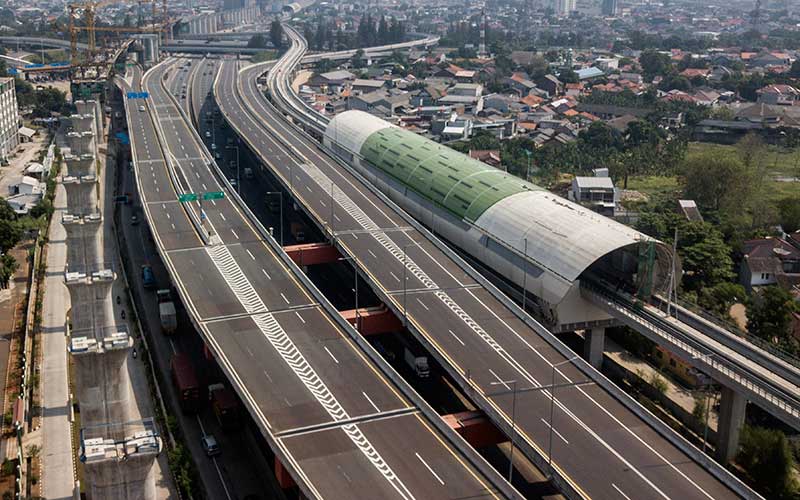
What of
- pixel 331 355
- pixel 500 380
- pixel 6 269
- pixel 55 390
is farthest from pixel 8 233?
pixel 500 380

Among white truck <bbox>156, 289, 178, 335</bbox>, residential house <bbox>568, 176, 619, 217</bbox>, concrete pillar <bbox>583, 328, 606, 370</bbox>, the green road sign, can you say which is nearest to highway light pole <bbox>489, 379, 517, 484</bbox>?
concrete pillar <bbox>583, 328, 606, 370</bbox>

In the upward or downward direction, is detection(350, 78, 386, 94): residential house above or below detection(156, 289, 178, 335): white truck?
above

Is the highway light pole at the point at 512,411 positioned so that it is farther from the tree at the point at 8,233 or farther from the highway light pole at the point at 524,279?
the tree at the point at 8,233

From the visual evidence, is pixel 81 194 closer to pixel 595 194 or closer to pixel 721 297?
pixel 721 297

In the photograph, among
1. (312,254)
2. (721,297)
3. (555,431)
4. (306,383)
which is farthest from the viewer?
(312,254)

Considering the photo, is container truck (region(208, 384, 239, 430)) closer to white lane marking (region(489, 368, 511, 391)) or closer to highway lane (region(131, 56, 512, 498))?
highway lane (region(131, 56, 512, 498))

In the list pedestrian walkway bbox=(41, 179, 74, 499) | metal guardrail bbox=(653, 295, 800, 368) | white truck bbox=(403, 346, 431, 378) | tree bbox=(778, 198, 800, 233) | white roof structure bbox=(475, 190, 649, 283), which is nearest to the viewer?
pedestrian walkway bbox=(41, 179, 74, 499)
